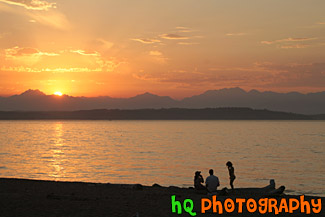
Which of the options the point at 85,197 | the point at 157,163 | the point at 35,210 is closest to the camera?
the point at 35,210

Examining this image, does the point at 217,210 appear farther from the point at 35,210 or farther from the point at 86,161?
the point at 86,161

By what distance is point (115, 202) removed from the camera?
1992cm

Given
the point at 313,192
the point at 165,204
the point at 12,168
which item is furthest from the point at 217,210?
the point at 12,168

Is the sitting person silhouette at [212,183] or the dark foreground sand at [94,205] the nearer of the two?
the dark foreground sand at [94,205]

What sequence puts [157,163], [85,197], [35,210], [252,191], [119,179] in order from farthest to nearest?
[157,163]
[119,179]
[252,191]
[85,197]
[35,210]

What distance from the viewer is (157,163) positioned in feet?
185

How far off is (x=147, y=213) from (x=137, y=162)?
40.1 metres

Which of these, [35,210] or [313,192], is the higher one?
[35,210]

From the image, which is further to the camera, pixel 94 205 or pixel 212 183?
pixel 212 183

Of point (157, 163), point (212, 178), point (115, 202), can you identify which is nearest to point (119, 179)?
point (157, 163)

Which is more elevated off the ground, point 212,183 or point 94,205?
point 212,183

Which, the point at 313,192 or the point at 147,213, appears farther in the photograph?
the point at 313,192

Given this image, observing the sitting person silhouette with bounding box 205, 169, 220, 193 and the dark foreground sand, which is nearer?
the dark foreground sand

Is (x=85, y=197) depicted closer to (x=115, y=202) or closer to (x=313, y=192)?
(x=115, y=202)
